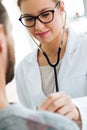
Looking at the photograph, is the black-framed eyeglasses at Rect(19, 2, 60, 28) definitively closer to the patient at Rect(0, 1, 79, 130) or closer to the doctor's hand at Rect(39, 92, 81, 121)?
the doctor's hand at Rect(39, 92, 81, 121)

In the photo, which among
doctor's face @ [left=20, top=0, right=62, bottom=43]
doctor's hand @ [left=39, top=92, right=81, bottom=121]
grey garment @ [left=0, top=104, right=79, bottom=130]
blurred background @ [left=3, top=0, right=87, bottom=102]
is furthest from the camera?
blurred background @ [left=3, top=0, right=87, bottom=102]

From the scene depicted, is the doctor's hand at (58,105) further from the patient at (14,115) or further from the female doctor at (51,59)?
the patient at (14,115)

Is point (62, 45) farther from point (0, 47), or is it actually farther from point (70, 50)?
point (0, 47)

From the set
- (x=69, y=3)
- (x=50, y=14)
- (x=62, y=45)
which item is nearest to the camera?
(x=50, y=14)

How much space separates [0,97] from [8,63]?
2.5 inches

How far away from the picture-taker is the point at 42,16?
1109 millimetres

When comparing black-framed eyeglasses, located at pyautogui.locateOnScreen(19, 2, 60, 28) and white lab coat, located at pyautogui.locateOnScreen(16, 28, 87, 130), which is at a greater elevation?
black-framed eyeglasses, located at pyautogui.locateOnScreen(19, 2, 60, 28)

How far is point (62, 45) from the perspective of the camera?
1229 millimetres

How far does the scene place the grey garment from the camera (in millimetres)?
437

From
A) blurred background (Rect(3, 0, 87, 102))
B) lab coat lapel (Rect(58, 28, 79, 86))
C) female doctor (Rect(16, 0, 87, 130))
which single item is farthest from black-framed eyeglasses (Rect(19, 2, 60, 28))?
blurred background (Rect(3, 0, 87, 102))

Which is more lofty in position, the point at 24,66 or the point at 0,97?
the point at 0,97

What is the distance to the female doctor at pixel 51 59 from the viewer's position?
1.12 metres

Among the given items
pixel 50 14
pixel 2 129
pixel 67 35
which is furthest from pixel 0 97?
pixel 67 35

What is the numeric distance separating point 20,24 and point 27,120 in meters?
2.71
